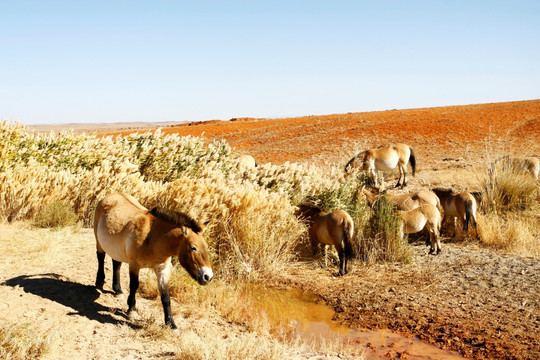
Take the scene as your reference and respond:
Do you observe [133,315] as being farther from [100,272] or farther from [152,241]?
[152,241]

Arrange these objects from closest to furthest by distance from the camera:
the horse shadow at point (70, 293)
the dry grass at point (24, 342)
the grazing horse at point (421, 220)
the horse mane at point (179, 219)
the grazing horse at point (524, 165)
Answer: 1. the dry grass at point (24, 342)
2. the horse mane at point (179, 219)
3. the horse shadow at point (70, 293)
4. the grazing horse at point (421, 220)
5. the grazing horse at point (524, 165)

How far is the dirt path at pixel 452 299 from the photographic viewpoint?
19.6ft

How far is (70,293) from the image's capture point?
5.67 meters

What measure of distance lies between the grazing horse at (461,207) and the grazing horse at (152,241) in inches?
282

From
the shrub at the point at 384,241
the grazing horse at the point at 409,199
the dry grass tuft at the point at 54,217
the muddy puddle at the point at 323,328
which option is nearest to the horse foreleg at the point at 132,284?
the muddy puddle at the point at 323,328

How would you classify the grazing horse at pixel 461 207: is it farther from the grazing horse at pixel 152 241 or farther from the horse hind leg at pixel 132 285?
the horse hind leg at pixel 132 285

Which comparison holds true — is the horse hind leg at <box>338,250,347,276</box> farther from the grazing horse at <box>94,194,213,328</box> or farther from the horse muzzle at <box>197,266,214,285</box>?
the horse muzzle at <box>197,266,214,285</box>

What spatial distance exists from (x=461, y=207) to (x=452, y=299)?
12.1 ft

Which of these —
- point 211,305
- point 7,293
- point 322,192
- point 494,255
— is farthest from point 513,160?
point 7,293

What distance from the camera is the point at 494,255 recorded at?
30.6 feet

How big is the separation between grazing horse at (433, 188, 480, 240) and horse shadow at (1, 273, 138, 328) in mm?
7489

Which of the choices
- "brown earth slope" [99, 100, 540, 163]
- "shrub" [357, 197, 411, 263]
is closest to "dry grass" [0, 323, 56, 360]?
"shrub" [357, 197, 411, 263]

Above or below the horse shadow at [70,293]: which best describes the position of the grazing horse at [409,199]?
above

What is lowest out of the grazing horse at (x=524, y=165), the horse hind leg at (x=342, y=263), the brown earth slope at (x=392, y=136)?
the horse hind leg at (x=342, y=263)
